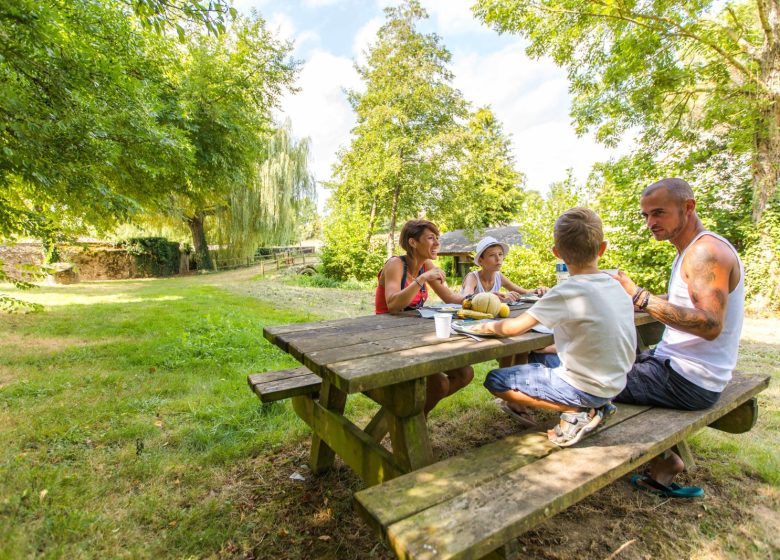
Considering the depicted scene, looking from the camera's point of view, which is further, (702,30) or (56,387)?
(702,30)

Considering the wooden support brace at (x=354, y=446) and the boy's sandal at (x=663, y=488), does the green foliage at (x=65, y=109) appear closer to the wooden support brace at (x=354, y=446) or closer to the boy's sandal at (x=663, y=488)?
the wooden support brace at (x=354, y=446)

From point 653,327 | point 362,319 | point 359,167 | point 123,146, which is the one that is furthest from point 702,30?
point 359,167

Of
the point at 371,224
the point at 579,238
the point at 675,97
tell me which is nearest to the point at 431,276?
the point at 579,238

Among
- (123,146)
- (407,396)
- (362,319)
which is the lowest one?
(407,396)

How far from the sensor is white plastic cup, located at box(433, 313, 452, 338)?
6.32ft

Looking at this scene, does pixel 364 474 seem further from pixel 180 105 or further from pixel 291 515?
pixel 180 105

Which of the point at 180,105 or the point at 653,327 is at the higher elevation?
the point at 180,105

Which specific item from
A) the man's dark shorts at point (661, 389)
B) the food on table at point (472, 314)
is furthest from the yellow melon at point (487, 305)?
the man's dark shorts at point (661, 389)

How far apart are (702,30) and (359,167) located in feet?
51.5

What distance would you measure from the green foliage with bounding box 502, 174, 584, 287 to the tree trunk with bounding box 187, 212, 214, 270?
18.6 metres

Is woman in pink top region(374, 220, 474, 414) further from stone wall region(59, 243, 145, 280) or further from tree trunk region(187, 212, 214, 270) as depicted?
tree trunk region(187, 212, 214, 270)

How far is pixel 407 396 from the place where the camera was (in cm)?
172

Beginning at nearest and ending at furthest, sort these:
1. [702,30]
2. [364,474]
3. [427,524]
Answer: [427,524] < [364,474] < [702,30]

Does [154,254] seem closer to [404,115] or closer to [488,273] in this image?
[404,115]
